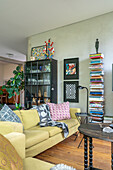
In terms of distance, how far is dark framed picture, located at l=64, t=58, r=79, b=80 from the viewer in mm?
4371

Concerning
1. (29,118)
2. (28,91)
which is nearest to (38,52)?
(28,91)

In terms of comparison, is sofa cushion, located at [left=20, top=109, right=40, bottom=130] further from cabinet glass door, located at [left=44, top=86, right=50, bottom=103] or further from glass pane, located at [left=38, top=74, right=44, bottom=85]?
glass pane, located at [left=38, top=74, right=44, bottom=85]

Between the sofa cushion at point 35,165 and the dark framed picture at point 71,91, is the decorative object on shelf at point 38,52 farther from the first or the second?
the sofa cushion at point 35,165

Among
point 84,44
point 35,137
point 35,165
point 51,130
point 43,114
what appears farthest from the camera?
point 84,44

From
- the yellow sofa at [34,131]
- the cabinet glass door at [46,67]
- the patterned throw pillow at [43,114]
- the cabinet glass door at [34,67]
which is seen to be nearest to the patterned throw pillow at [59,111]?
the patterned throw pillow at [43,114]

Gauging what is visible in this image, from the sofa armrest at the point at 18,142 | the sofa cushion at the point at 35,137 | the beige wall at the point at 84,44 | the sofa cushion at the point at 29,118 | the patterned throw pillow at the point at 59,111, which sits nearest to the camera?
the sofa armrest at the point at 18,142

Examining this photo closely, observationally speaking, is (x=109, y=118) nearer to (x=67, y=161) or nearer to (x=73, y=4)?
(x=67, y=161)

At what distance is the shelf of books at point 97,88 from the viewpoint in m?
3.65

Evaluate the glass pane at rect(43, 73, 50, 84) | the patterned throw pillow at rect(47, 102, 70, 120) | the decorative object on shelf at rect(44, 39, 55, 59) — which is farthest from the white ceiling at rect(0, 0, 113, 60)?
the patterned throw pillow at rect(47, 102, 70, 120)

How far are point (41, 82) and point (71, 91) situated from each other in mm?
958

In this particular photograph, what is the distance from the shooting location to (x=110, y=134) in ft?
5.65

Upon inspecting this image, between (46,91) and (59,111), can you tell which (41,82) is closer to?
(46,91)

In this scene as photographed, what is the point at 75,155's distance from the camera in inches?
99.0

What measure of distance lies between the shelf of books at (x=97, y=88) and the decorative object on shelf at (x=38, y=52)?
6.04 ft
